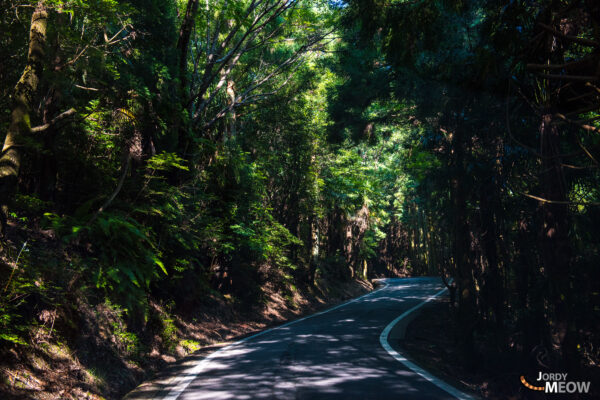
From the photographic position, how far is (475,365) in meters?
9.80

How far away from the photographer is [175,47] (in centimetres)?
1029

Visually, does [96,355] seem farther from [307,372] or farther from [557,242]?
[557,242]

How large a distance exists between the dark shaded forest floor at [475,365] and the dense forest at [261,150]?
39cm

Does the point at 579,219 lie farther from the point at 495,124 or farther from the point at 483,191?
the point at 495,124

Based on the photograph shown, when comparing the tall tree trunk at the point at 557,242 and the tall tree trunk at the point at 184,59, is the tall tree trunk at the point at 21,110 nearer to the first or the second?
the tall tree trunk at the point at 184,59

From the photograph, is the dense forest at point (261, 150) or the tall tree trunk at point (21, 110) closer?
the tall tree trunk at point (21, 110)

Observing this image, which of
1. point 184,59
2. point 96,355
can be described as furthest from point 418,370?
point 184,59

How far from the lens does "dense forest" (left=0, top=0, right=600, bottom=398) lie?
201 inches

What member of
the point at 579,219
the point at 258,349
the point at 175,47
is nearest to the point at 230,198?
the point at 175,47

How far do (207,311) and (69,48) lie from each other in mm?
9819

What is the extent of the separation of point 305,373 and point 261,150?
13.9 meters

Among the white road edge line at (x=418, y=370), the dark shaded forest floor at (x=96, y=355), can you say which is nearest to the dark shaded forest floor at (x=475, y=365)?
the white road edge line at (x=418, y=370)

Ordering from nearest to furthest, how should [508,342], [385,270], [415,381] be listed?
[415,381]
[508,342]
[385,270]

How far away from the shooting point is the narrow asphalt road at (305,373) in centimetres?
511
